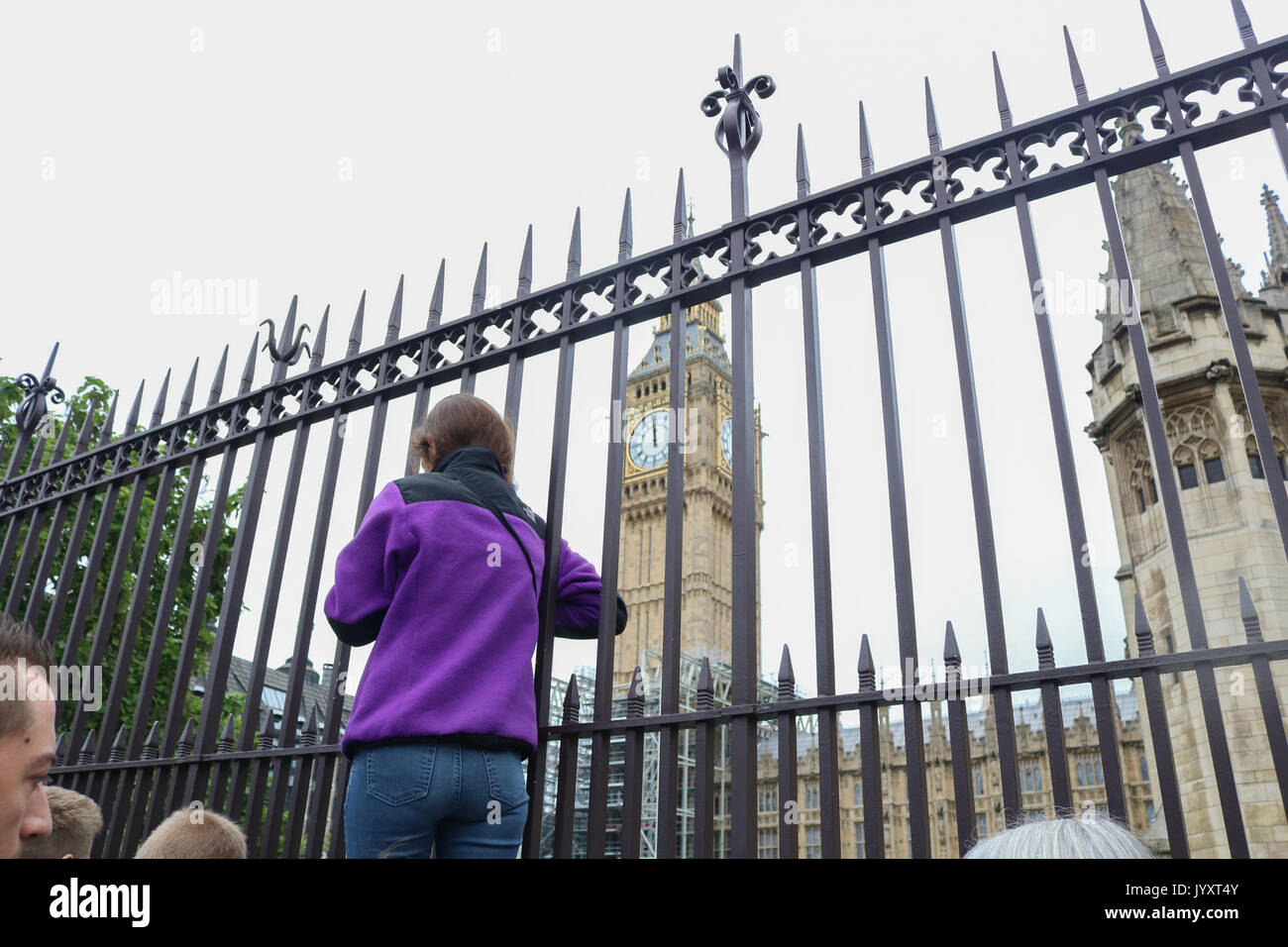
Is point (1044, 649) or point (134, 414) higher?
point (134, 414)

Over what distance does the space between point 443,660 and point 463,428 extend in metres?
0.80

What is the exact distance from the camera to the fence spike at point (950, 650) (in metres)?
2.33

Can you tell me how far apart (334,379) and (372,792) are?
2.29 m

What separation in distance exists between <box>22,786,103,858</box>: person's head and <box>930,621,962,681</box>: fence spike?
86.3 inches

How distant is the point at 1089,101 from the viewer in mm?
2734

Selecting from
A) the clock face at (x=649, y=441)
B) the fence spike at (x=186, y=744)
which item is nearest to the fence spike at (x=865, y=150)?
the fence spike at (x=186, y=744)

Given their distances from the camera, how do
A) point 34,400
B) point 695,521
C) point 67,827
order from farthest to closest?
point 695,521 < point 34,400 < point 67,827

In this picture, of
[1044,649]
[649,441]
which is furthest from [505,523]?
[649,441]

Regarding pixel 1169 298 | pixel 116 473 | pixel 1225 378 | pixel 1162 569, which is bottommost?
pixel 116 473

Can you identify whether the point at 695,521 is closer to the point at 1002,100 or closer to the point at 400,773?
the point at 1002,100

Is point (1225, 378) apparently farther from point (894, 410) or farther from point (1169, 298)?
point (894, 410)

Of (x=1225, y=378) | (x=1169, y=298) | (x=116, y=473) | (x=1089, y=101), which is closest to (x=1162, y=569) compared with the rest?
(x=1225, y=378)

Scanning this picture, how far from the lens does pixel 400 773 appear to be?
7.65ft
